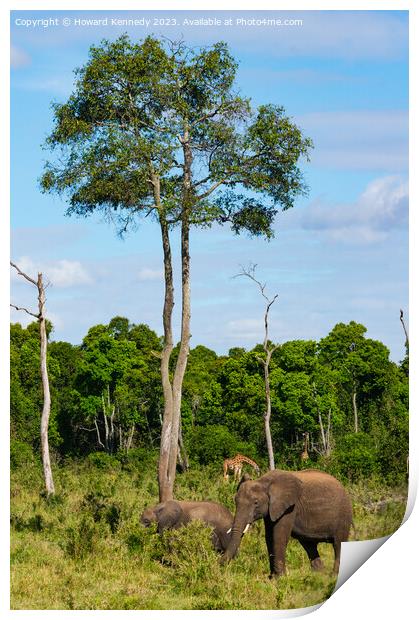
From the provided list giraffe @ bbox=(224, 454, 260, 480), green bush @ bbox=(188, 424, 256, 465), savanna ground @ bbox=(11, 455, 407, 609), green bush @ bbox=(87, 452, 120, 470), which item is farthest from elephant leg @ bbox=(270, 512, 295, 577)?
green bush @ bbox=(87, 452, 120, 470)

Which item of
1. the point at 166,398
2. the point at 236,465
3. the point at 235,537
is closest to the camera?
the point at 235,537

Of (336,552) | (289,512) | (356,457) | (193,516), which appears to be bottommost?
(336,552)

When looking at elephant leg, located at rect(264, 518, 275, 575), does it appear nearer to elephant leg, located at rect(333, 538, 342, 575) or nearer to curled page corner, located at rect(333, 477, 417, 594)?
elephant leg, located at rect(333, 538, 342, 575)

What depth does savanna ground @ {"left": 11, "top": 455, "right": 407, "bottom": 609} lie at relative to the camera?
8836 millimetres

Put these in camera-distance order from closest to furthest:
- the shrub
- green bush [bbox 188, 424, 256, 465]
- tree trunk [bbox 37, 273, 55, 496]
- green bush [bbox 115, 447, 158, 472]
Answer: the shrub → green bush [bbox 188, 424, 256, 465] → green bush [bbox 115, 447, 158, 472] → tree trunk [bbox 37, 273, 55, 496]

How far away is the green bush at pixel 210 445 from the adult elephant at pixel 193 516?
269cm

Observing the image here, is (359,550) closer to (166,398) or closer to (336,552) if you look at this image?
(336,552)

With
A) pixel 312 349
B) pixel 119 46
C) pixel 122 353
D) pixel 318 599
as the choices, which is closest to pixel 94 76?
pixel 119 46

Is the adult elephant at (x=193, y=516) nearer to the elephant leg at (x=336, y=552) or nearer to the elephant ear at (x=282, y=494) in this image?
the elephant ear at (x=282, y=494)

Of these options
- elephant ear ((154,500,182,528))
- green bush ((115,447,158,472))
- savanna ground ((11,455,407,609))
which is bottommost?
savanna ground ((11,455,407,609))

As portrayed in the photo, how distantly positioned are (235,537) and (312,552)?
0.73 m

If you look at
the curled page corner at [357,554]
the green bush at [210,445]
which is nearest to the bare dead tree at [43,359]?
the green bush at [210,445]

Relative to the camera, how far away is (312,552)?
10.4 m

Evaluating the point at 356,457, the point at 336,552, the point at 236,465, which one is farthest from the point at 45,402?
the point at 336,552
